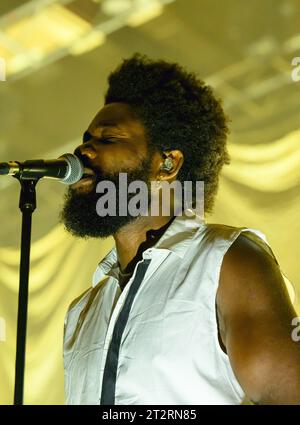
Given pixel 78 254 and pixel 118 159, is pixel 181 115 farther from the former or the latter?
pixel 78 254

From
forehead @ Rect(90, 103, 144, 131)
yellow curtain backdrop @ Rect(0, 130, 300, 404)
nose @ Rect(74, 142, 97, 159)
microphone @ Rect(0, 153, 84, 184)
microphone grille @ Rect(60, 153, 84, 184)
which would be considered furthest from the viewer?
yellow curtain backdrop @ Rect(0, 130, 300, 404)

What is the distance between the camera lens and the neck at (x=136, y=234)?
1.96 m

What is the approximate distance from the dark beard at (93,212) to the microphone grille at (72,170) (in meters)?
0.17

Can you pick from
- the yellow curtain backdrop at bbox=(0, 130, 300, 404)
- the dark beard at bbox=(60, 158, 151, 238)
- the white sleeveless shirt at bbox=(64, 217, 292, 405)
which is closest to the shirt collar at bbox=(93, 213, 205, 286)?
the white sleeveless shirt at bbox=(64, 217, 292, 405)

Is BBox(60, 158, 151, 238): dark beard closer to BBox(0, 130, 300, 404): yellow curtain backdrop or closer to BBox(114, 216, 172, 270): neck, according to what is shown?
BBox(114, 216, 172, 270): neck

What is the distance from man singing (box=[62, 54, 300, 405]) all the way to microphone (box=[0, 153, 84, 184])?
0.61ft

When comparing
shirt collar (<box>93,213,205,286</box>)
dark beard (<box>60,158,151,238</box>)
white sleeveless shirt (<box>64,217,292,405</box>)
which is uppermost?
dark beard (<box>60,158,151,238</box>)

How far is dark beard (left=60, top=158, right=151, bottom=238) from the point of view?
1898mm

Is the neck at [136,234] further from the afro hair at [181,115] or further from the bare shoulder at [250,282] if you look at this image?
the bare shoulder at [250,282]

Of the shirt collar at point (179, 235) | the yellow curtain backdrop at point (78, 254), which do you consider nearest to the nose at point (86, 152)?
the shirt collar at point (179, 235)

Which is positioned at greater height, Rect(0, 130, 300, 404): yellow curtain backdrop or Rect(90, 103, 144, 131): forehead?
Rect(90, 103, 144, 131): forehead
